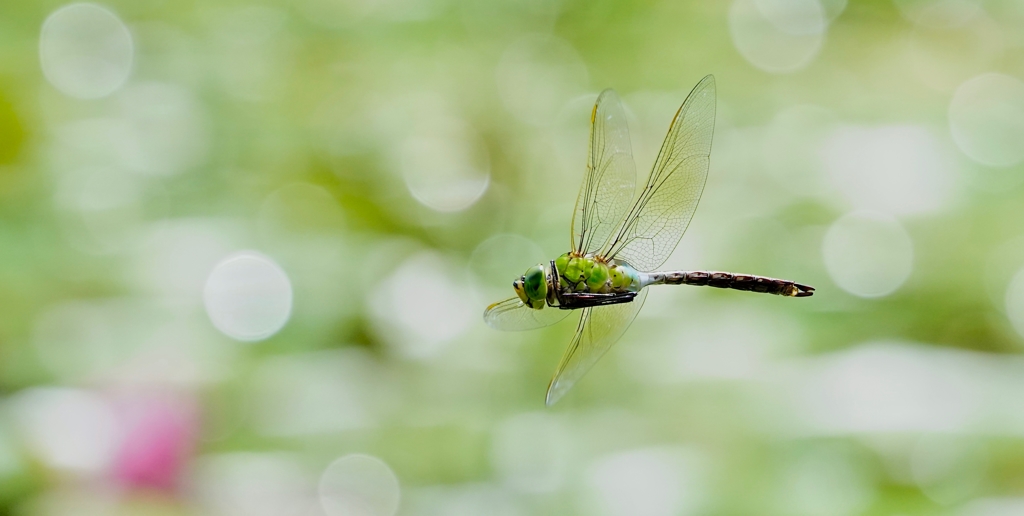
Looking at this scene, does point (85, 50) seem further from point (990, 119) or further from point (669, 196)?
point (990, 119)

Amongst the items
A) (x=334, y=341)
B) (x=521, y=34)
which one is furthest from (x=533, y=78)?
(x=334, y=341)

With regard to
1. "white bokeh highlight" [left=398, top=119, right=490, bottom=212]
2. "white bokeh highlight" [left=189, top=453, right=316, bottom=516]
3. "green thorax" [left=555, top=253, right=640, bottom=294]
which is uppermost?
"white bokeh highlight" [left=398, top=119, right=490, bottom=212]

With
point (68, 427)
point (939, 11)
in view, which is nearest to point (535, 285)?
point (68, 427)

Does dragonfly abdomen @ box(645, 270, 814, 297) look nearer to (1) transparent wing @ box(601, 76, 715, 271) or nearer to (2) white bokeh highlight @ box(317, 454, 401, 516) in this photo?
(1) transparent wing @ box(601, 76, 715, 271)

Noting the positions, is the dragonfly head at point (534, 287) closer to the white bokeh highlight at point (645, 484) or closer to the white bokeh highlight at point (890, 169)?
the white bokeh highlight at point (645, 484)

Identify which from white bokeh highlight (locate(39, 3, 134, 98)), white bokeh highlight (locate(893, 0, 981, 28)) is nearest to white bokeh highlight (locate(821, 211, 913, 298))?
white bokeh highlight (locate(893, 0, 981, 28))

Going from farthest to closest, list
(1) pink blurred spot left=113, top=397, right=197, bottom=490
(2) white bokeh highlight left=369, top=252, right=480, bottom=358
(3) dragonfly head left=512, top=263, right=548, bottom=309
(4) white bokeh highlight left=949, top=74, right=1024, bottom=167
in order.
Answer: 1. (4) white bokeh highlight left=949, top=74, right=1024, bottom=167
2. (2) white bokeh highlight left=369, top=252, right=480, bottom=358
3. (1) pink blurred spot left=113, top=397, right=197, bottom=490
4. (3) dragonfly head left=512, top=263, right=548, bottom=309

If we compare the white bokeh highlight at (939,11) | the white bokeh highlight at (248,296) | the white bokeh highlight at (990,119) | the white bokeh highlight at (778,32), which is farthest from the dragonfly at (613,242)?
the white bokeh highlight at (939,11)
